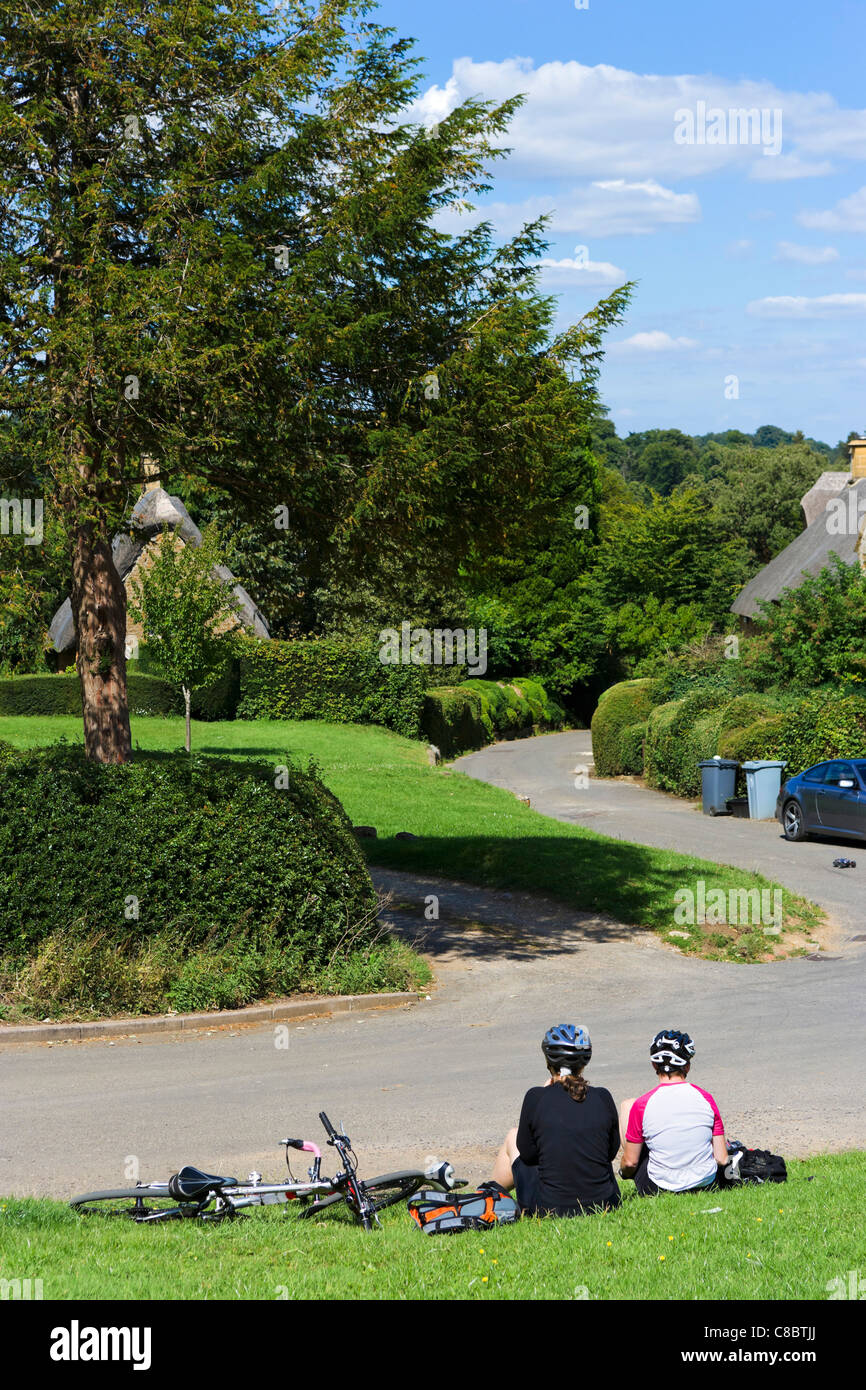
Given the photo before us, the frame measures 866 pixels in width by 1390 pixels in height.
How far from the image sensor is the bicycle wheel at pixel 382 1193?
6324 millimetres

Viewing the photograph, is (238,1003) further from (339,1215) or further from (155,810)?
(339,1215)

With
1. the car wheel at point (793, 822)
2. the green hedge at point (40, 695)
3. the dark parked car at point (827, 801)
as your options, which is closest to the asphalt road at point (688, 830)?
the car wheel at point (793, 822)

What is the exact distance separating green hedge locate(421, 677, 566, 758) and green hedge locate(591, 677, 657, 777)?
261 inches

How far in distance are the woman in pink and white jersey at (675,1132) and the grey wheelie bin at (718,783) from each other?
21521mm

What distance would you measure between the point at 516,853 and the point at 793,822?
7.17 m

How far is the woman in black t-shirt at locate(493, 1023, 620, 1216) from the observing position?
6.07 m

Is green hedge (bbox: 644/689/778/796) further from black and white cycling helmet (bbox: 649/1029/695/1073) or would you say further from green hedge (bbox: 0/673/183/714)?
black and white cycling helmet (bbox: 649/1029/695/1073)

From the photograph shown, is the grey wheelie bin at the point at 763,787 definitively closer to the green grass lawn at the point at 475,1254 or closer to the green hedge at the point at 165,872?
the green hedge at the point at 165,872

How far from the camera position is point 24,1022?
1077cm

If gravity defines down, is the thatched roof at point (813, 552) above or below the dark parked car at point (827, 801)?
above

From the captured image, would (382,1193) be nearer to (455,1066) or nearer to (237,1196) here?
(237,1196)
